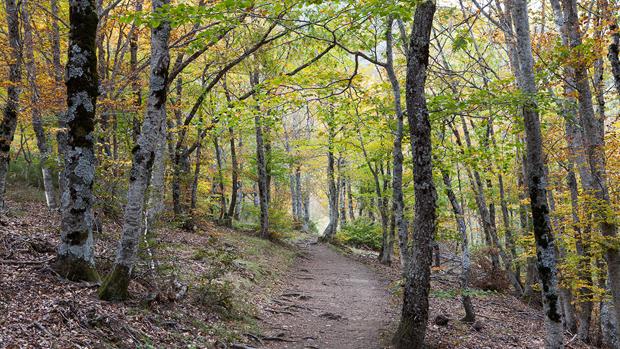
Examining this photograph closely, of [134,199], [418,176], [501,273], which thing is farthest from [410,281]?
[501,273]

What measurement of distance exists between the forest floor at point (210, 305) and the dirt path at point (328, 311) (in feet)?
0.12

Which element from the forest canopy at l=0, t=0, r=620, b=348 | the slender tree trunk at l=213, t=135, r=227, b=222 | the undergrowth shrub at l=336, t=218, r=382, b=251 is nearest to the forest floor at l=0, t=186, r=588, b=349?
the forest canopy at l=0, t=0, r=620, b=348

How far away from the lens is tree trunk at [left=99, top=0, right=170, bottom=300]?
19.7 feet

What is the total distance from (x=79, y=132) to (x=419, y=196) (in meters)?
5.50

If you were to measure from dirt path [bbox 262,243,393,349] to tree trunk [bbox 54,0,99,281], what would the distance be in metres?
3.82

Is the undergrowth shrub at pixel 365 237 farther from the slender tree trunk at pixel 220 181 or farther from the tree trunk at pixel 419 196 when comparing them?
the tree trunk at pixel 419 196

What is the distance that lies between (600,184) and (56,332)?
35.6 feet

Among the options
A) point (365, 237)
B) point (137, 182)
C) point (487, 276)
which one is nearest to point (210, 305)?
point (137, 182)

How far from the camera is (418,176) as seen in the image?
6926 millimetres

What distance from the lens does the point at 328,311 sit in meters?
10.2

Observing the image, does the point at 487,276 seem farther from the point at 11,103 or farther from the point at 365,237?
the point at 11,103

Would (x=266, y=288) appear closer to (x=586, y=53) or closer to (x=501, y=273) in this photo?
(x=586, y=53)

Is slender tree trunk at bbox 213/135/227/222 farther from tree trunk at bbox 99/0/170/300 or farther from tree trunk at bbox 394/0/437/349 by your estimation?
tree trunk at bbox 394/0/437/349

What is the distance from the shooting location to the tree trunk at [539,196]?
6.91 m
